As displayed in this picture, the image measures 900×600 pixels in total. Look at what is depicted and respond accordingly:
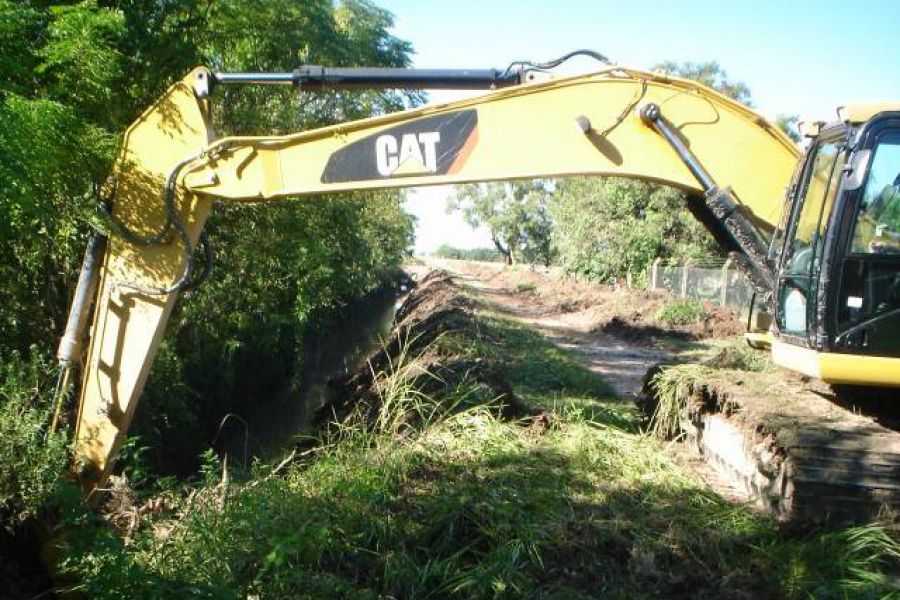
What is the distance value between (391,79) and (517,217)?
52.9 m

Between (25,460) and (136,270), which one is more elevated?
(136,270)

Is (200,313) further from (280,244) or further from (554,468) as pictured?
(554,468)

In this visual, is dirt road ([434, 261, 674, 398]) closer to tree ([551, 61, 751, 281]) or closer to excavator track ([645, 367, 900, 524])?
tree ([551, 61, 751, 281])

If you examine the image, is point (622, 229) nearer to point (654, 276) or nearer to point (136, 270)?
point (654, 276)

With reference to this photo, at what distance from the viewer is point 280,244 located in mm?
10945

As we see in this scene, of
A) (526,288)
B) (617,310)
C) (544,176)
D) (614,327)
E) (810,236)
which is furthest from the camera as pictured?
(526,288)

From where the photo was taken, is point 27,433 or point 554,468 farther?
point 554,468

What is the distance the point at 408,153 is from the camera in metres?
5.43

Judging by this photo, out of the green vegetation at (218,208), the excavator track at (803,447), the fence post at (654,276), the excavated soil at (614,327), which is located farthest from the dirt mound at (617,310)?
the excavator track at (803,447)

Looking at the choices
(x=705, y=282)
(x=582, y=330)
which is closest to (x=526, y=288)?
(x=705, y=282)

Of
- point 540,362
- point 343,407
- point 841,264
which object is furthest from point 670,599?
point 540,362

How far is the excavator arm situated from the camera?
5352mm

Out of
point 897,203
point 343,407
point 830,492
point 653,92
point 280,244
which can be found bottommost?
point 343,407

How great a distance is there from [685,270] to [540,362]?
13458mm
